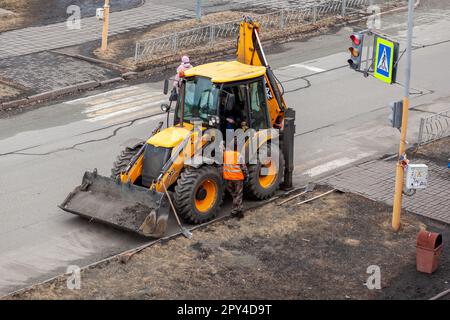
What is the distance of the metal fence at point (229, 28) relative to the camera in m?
29.2

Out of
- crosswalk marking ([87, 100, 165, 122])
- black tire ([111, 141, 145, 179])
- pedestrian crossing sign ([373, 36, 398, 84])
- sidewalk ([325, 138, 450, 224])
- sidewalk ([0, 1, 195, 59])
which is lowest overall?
sidewalk ([325, 138, 450, 224])

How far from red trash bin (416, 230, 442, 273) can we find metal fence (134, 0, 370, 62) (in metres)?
14.6

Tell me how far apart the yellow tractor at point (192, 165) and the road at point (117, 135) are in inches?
22.0

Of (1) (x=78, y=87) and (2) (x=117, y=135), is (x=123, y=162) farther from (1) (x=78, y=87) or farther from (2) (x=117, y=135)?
(1) (x=78, y=87)

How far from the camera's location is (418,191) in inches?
756

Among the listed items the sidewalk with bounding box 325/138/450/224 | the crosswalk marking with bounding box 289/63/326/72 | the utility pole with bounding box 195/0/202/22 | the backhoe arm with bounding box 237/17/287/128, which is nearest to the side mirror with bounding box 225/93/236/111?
the backhoe arm with bounding box 237/17/287/128

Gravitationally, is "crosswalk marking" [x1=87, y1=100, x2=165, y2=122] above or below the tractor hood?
below

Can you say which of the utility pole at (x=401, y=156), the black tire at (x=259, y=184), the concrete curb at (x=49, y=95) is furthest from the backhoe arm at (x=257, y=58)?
the concrete curb at (x=49, y=95)

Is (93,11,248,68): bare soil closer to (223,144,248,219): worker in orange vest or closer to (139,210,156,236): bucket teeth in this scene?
(223,144,248,219): worker in orange vest

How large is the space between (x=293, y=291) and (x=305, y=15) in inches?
800

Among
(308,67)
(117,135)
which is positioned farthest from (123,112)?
(308,67)

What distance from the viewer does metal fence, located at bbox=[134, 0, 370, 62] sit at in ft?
95.9

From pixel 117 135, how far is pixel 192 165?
19.3 feet

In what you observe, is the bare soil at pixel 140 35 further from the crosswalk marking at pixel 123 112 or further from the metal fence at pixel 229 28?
the crosswalk marking at pixel 123 112
